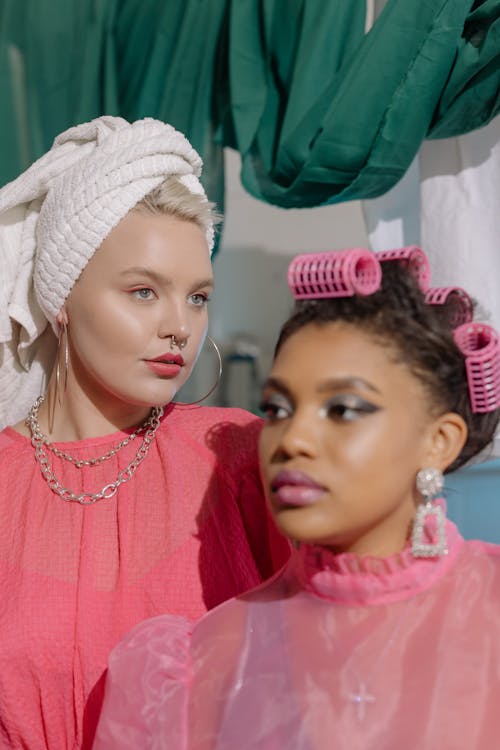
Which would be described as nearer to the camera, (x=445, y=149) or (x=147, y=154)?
(x=147, y=154)

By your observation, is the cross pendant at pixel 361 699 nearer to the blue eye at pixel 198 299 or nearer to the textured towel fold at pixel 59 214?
the blue eye at pixel 198 299

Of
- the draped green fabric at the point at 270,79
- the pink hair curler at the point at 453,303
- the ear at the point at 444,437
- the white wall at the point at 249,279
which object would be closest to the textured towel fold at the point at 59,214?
the draped green fabric at the point at 270,79

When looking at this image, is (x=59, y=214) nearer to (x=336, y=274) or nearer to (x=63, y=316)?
(x=63, y=316)

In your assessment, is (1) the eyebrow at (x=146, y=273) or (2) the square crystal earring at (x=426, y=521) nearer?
(2) the square crystal earring at (x=426, y=521)

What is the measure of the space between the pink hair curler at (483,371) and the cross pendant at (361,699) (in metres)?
0.34

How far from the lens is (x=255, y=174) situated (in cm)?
204

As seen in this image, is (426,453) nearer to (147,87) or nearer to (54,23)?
(147,87)

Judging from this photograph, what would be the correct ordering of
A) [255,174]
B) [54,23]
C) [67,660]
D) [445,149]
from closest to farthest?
[67,660], [445,149], [255,174], [54,23]

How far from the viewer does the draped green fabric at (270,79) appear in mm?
1713

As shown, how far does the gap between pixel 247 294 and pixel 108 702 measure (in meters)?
1.98

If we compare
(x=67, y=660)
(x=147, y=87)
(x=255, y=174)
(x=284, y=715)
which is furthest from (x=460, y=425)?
(x=147, y=87)

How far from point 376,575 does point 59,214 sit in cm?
79

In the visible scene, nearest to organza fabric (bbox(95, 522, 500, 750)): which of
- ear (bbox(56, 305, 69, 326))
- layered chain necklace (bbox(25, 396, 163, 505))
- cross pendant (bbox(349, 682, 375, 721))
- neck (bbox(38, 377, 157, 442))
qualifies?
cross pendant (bbox(349, 682, 375, 721))

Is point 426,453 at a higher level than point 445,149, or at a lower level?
lower
